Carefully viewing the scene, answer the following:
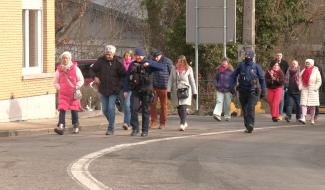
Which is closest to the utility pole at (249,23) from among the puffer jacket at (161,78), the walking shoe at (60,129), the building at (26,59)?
the building at (26,59)

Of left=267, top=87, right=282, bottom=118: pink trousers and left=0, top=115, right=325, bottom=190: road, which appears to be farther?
left=267, top=87, right=282, bottom=118: pink trousers

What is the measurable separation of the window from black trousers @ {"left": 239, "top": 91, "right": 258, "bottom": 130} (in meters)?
5.73

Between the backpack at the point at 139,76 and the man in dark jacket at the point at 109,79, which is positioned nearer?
the backpack at the point at 139,76

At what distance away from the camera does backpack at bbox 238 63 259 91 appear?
17531mm

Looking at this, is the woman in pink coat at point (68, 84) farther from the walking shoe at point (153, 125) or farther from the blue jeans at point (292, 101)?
the blue jeans at point (292, 101)

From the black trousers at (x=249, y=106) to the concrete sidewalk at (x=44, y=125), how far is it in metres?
3.31

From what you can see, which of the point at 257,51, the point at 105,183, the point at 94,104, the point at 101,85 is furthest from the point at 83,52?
the point at 105,183

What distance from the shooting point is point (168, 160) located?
12.7 metres

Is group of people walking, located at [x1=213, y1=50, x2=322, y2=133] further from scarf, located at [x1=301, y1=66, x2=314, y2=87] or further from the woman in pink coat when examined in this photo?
the woman in pink coat

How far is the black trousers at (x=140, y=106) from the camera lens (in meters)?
16.5

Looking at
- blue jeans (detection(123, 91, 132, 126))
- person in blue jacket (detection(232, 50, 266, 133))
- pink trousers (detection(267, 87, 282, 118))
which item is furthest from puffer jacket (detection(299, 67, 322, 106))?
blue jeans (detection(123, 91, 132, 126))

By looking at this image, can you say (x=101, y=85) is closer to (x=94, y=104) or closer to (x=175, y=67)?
(x=175, y=67)

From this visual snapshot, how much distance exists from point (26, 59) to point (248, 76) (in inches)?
232

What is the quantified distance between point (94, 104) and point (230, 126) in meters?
5.16
